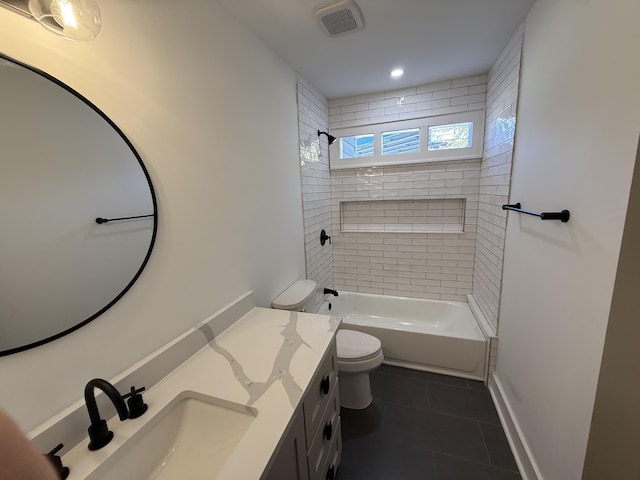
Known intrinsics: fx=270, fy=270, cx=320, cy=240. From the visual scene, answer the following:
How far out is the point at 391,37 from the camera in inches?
66.7

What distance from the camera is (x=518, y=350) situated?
1.58 m

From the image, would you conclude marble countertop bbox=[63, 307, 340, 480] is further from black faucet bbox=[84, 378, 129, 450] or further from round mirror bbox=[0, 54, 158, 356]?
round mirror bbox=[0, 54, 158, 356]

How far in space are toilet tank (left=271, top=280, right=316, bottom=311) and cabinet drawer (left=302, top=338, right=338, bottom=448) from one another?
0.55m

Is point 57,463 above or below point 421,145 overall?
below

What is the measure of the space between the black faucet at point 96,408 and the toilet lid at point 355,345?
1258 millimetres

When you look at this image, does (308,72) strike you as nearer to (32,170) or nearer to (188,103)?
(188,103)

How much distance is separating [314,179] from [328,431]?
1.96m

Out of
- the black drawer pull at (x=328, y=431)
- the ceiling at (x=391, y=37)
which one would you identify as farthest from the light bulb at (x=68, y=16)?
the black drawer pull at (x=328, y=431)

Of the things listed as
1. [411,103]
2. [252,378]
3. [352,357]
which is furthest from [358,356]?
[411,103]

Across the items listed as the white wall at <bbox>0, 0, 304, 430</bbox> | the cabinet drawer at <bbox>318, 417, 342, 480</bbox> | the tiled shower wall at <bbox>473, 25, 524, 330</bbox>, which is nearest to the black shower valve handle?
the white wall at <bbox>0, 0, 304, 430</bbox>

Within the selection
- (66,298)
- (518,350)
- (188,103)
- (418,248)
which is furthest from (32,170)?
(418,248)

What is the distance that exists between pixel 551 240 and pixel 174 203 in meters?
1.66

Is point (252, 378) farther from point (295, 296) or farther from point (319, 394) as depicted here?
point (295, 296)

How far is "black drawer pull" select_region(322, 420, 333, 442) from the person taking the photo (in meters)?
1.20
